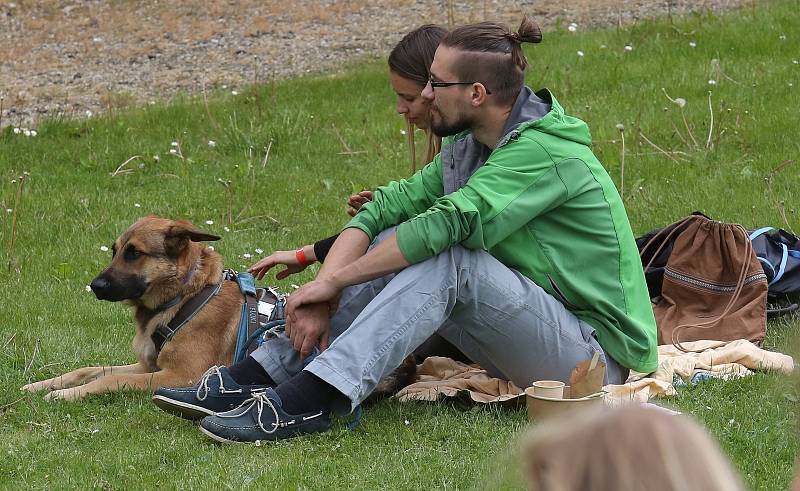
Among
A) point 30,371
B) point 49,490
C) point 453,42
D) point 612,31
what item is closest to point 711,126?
point 612,31

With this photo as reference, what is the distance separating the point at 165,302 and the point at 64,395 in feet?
2.51

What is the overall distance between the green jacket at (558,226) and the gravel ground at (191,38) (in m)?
7.41

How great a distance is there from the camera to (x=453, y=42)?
5012 mm

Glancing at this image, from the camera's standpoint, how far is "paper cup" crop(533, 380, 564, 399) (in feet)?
14.8

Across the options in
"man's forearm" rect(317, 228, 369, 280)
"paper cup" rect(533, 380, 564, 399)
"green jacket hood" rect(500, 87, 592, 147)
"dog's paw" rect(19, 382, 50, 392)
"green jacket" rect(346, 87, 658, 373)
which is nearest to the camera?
"paper cup" rect(533, 380, 564, 399)

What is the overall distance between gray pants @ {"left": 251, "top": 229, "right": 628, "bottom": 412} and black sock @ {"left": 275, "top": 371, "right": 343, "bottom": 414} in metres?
0.07

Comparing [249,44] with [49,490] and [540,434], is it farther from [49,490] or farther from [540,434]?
[540,434]

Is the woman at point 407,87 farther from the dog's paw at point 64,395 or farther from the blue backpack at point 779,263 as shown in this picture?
the blue backpack at point 779,263

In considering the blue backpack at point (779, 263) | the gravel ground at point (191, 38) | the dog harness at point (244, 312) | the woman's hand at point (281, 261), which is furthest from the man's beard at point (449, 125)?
the gravel ground at point (191, 38)

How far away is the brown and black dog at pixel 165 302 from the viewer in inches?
228

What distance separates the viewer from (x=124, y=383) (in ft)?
18.5

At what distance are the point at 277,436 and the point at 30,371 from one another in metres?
1.87

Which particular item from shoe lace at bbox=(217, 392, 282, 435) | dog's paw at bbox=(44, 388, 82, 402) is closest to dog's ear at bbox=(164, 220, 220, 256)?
dog's paw at bbox=(44, 388, 82, 402)

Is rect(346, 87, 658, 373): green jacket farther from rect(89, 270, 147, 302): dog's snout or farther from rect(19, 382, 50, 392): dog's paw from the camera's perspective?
rect(19, 382, 50, 392): dog's paw
